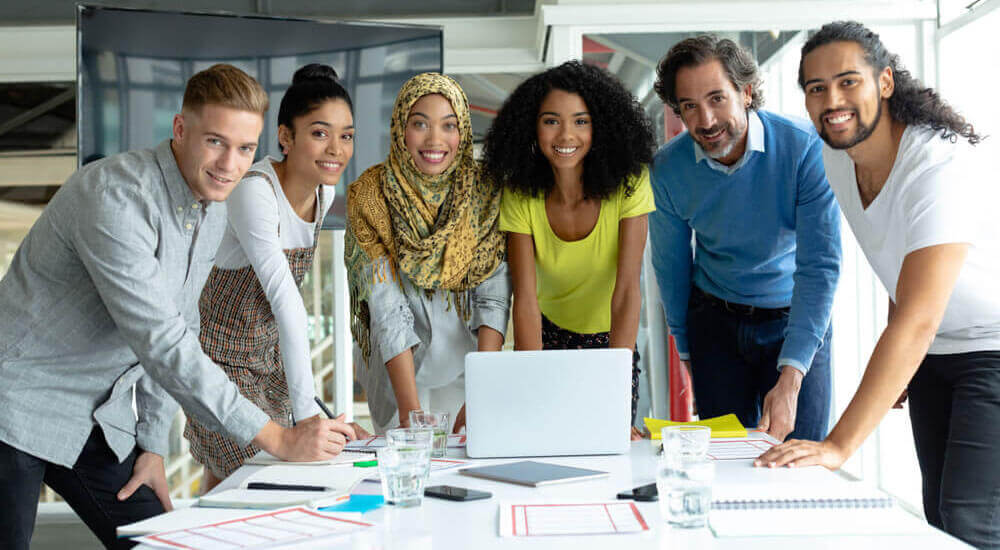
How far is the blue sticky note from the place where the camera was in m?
1.21

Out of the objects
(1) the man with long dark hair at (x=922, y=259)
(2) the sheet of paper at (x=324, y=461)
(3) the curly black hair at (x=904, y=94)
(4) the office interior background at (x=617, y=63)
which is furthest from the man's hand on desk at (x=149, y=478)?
(3) the curly black hair at (x=904, y=94)

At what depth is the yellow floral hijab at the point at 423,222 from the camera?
7.21ft

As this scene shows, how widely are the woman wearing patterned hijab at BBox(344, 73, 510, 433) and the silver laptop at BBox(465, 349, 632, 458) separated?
2.03 ft

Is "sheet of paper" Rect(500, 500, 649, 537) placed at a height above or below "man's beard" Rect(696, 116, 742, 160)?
below

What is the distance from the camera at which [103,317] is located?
5.51 ft

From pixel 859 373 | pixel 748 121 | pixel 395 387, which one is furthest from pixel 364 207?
pixel 859 373

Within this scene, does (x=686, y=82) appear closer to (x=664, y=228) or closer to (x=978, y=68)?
(x=664, y=228)

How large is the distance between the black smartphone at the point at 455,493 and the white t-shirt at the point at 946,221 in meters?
0.91

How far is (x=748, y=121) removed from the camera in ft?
7.46

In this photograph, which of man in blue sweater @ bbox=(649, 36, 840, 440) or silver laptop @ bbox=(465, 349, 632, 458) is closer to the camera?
silver laptop @ bbox=(465, 349, 632, 458)

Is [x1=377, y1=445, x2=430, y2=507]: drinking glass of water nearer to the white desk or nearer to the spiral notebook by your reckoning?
the white desk

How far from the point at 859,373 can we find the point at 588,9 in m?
1.82

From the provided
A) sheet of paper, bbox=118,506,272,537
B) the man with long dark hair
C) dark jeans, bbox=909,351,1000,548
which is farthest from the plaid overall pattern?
dark jeans, bbox=909,351,1000,548

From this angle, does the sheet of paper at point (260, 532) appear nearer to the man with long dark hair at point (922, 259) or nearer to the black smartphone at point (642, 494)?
the black smartphone at point (642, 494)
